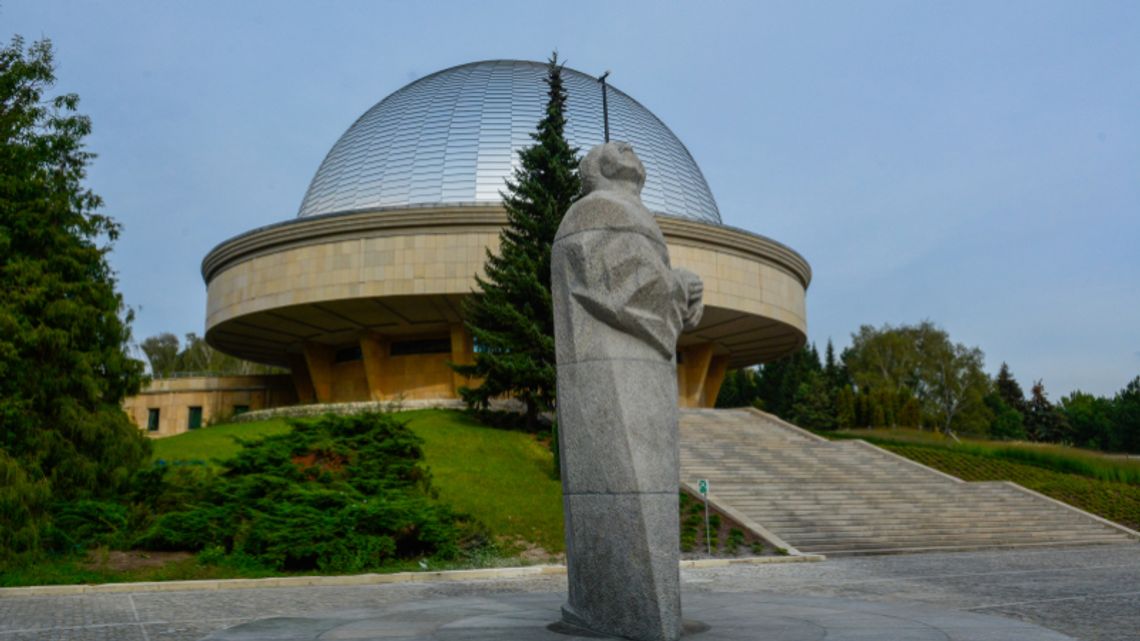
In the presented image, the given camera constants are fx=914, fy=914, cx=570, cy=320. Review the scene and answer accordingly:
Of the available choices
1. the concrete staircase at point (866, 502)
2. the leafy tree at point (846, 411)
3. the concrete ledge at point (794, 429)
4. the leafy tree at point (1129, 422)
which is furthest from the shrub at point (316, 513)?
the leafy tree at point (1129, 422)

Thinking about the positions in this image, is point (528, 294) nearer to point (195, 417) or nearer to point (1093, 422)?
point (195, 417)

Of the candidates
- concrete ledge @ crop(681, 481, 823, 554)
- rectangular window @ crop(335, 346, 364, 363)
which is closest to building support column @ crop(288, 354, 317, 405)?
rectangular window @ crop(335, 346, 364, 363)

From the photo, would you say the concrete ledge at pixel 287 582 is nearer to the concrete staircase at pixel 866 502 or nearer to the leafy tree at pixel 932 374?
the concrete staircase at pixel 866 502

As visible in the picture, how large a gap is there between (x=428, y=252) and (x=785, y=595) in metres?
25.7

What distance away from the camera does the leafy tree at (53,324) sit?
14.4 m

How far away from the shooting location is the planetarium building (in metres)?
33.0

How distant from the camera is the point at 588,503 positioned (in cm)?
598

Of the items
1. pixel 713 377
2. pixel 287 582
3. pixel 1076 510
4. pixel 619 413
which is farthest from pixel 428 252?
pixel 619 413

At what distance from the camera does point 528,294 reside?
26.9 meters

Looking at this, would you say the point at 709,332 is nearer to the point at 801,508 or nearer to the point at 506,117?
the point at 506,117

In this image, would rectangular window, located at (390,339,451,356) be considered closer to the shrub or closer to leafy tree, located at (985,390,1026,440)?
the shrub

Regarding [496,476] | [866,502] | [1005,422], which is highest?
[1005,422]

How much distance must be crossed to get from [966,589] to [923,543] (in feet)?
24.6

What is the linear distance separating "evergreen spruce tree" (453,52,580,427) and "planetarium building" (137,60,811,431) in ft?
15.0
